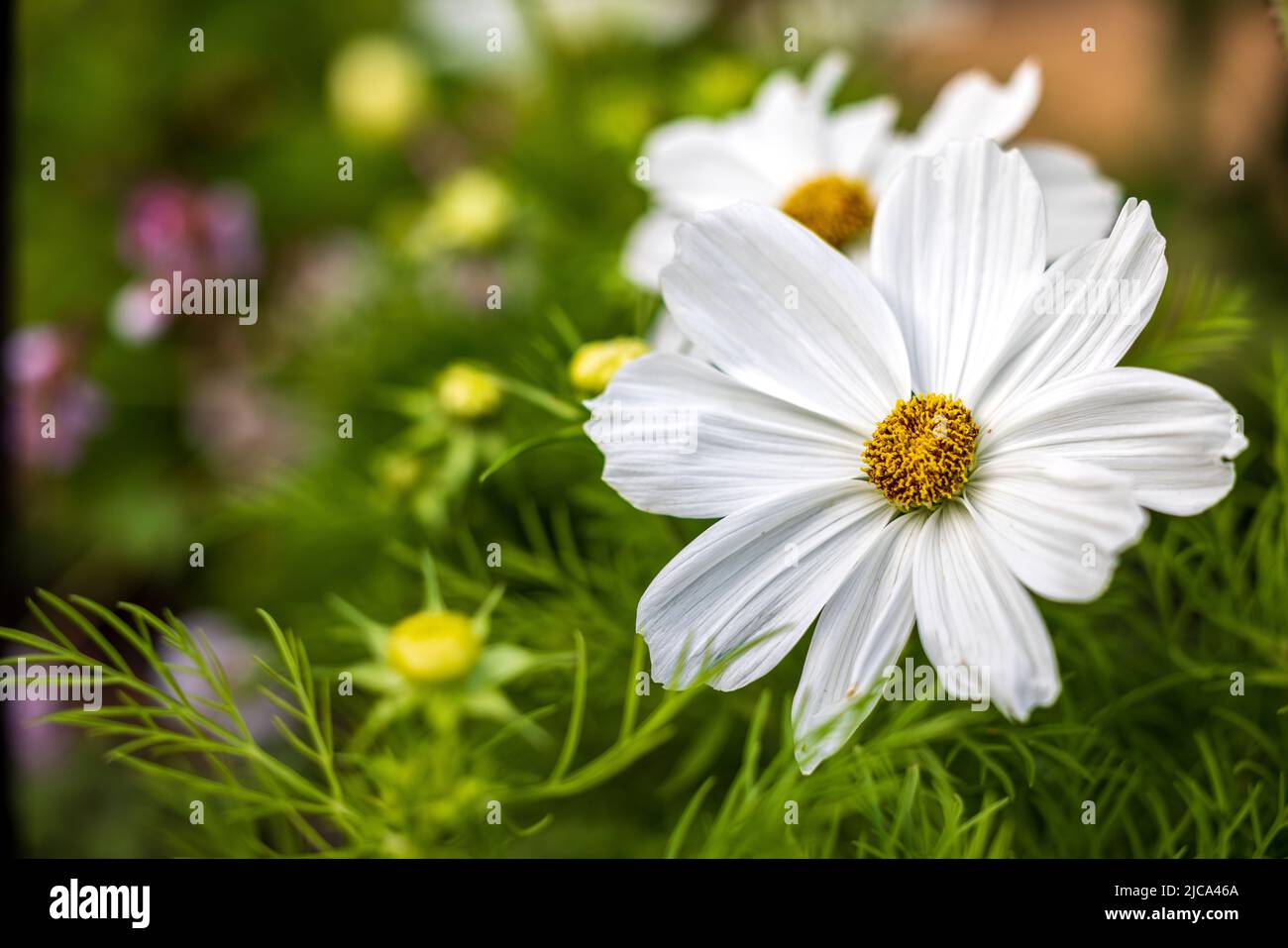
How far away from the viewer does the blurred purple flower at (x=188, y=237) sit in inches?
31.3

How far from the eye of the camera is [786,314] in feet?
1.16

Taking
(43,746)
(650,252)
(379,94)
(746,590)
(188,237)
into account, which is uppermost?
(379,94)

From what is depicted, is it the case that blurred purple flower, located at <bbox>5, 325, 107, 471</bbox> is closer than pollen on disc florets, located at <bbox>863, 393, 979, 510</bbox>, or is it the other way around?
pollen on disc florets, located at <bbox>863, 393, 979, 510</bbox>

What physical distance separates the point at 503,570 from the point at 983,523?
0.27m

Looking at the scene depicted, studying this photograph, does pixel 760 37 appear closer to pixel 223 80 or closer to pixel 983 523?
pixel 223 80

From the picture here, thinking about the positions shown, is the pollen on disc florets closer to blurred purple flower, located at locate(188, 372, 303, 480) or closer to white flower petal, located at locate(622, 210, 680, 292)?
white flower petal, located at locate(622, 210, 680, 292)

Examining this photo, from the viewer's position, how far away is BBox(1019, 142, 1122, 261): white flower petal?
1.39 ft

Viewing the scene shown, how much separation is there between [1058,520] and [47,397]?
2.25ft

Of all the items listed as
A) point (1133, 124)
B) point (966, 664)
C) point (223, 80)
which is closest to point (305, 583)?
point (966, 664)

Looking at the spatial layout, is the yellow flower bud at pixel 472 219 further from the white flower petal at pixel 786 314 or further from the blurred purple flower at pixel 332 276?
the white flower petal at pixel 786 314

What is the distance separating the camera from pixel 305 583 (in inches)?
26.9

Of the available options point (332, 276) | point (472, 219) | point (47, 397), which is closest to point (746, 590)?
point (472, 219)

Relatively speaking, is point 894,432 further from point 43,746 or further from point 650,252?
point 43,746

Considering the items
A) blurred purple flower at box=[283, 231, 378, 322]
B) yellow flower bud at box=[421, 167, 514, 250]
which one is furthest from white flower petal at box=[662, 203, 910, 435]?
blurred purple flower at box=[283, 231, 378, 322]
